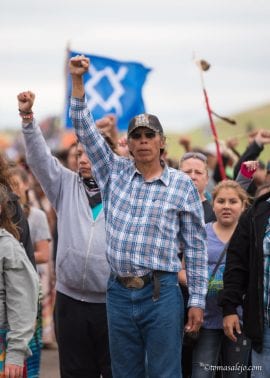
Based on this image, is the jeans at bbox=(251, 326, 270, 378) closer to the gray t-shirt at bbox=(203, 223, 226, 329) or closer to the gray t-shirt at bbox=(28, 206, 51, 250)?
the gray t-shirt at bbox=(203, 223, 226, 329)

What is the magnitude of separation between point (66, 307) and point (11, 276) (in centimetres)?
151

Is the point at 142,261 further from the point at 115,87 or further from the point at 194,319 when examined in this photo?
the point at 115,87

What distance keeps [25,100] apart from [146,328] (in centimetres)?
166

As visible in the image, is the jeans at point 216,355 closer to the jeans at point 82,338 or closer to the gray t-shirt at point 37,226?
the jeans at point 82,338

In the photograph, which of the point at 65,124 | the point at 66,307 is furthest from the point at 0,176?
the point at 65,124

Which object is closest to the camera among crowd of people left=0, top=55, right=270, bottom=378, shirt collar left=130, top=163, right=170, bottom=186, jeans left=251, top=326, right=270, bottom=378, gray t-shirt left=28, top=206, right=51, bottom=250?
crowd of people left=0, top=55, right=270, bottom=378

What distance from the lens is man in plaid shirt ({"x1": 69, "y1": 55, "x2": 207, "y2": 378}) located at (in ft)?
21.0

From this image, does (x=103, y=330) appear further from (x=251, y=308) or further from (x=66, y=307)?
(x=251, y=308)

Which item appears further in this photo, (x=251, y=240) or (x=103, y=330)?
(x=103, y=330)

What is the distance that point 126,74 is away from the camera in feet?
45.8

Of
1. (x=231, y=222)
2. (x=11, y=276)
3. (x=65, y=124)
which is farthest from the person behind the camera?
(x=65, y=124)

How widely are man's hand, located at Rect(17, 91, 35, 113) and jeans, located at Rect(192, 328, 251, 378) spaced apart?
2002mm

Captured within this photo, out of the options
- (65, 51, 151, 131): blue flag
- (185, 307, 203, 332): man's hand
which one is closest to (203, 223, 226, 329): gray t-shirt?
(185, 307, 203, 332): man's hand

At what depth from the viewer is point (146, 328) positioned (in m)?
6.48
